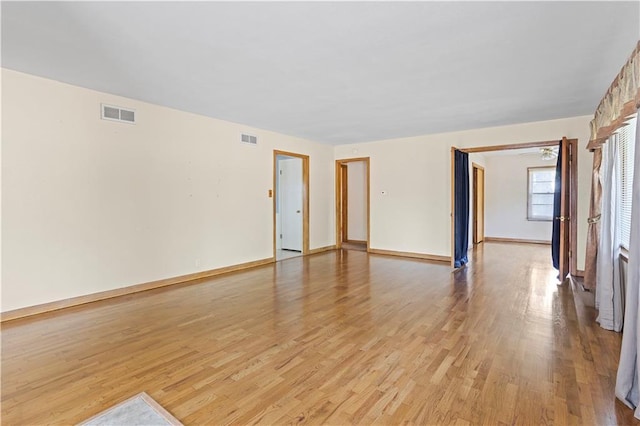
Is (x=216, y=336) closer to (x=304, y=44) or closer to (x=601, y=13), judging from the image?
(x=304, y=44)

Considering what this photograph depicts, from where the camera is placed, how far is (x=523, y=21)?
2281mm

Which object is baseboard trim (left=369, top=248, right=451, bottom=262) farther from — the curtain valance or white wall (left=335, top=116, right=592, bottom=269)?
the curtain valance

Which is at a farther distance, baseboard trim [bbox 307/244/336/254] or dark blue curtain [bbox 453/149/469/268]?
baseboard trim [bbox 307/244/336/254]

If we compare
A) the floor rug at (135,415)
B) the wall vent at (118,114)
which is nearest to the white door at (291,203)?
the wall vent at (118,114)

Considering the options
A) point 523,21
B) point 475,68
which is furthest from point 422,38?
point 475,68

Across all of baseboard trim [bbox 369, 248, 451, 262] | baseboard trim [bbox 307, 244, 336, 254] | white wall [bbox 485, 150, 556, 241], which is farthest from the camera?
white wall [bbox 485, 150, 556, 241]

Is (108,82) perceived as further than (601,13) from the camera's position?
Yes

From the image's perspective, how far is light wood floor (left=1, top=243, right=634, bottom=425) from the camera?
5.99 feet

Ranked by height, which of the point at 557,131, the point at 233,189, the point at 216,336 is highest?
the point at 557,131

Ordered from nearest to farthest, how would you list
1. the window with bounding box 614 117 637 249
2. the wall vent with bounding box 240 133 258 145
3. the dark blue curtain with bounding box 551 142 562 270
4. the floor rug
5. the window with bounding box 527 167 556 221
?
the floor rug
the window with bounding box 614 117 637 249
the dark blue curtain with bounding box 551 142 562 270
the wall vent with bounding box 240 133 258 145
the window with bounding box 527 167 556 221

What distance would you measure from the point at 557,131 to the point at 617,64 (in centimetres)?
232

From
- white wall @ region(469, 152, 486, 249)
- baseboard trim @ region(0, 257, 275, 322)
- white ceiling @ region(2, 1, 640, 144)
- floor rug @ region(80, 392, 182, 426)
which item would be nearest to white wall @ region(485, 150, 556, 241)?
white wall @ region(469, 152, 486, 249)

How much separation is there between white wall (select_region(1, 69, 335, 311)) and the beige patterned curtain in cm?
466

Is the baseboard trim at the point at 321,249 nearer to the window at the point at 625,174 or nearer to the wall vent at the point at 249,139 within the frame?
the wall vent at the point at 249,139
